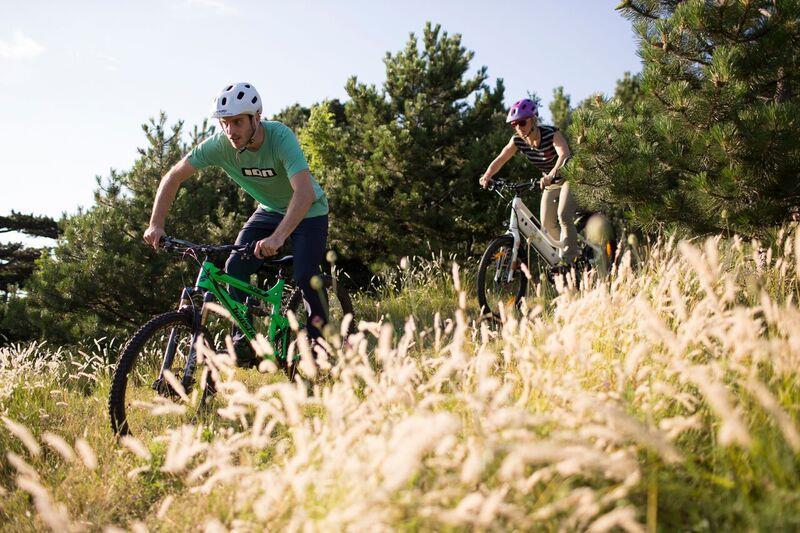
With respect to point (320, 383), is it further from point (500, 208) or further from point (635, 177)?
point (500, 208)

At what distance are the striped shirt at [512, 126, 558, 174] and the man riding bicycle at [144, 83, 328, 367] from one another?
300 centimetres

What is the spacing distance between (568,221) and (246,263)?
12.4 ft

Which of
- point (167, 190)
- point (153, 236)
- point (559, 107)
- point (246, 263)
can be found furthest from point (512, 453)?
Result: point (559, 107)

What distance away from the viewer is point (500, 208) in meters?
11.3

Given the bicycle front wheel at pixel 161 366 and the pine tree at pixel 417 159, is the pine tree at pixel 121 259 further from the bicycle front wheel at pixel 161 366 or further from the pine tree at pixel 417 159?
the bicycle front wheel at pixel 161 366

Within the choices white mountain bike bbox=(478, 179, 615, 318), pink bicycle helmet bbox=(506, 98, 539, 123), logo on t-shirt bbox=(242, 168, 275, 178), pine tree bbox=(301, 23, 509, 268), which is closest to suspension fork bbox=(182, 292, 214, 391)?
logo on t-shirt bbox=(242, 168, 275, 178)

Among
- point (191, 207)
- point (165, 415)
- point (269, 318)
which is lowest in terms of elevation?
point (165, 415)

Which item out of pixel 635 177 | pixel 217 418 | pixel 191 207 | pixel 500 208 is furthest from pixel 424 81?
pixel 217 418

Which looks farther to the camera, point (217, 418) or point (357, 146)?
point (357, 146)

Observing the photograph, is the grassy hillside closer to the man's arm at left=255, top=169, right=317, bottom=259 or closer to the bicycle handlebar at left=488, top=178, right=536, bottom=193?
the man's arm at left=255, top=169, right=317, bottom=259

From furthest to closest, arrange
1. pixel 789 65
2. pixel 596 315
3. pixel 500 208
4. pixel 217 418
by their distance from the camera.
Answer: pixel 500 208 → pixel 789 65 → pixel 217 418 → pixel 596 315

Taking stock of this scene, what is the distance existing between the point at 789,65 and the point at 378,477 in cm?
561

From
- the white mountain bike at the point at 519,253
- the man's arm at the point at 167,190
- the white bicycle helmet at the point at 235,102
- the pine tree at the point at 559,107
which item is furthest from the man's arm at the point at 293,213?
the pine tree at the point at 559,107

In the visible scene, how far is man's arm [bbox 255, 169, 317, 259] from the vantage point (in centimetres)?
387
